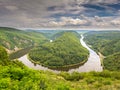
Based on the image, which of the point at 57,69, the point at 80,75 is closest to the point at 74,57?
the point at 57,69

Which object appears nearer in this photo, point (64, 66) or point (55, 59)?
point (64, 66)

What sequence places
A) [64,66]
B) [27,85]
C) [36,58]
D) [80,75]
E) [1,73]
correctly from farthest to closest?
[36,58] → [64,66] → [80,75] → [1,73] → [27,85]

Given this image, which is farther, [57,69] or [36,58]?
[36,58]

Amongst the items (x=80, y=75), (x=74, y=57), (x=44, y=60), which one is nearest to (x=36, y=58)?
(x=44, y=60)

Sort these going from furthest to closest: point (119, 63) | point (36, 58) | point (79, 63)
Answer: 1. point (36, 58)
2. point (79, 63)
3. point (119, 63)

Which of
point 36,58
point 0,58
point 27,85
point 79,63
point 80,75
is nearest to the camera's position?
point 27,85

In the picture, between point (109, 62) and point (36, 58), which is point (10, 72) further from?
point (36, 58)

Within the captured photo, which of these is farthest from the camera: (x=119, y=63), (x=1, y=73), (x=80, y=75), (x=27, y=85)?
(x=119, y=63)

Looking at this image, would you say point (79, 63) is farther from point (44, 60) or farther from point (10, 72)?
point (10, 72)

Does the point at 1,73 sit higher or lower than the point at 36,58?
higher
